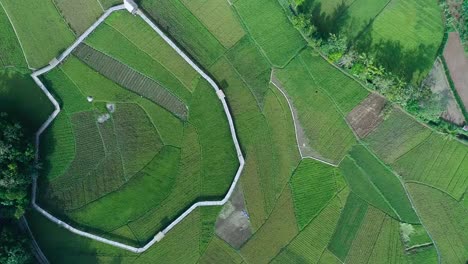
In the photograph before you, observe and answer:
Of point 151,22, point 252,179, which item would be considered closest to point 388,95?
point 252,179

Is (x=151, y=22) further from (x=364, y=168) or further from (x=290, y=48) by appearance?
(x=364, y=168)

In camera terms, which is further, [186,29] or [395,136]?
[395,136]

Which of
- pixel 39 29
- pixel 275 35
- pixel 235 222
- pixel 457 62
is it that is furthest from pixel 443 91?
pixel 39 29

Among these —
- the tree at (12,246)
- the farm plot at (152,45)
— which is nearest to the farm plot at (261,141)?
the farm plot at (152,45)

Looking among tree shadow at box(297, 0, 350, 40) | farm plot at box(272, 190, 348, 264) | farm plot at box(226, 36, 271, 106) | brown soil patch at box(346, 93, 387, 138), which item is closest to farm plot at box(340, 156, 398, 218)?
farm plot at box(272, 190, 348, 264)

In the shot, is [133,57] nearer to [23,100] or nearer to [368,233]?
[23,100]

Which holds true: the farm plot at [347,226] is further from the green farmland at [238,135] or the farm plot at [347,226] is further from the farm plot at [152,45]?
the farm plot at [152,45]
